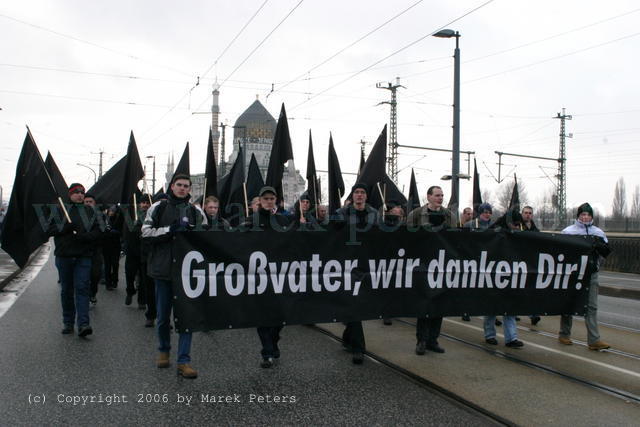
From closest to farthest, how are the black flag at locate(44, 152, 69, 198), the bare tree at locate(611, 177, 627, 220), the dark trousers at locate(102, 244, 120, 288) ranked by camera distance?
the black flag at locate(44, 152, 69, 198)
the dark trousers at locate(102, 244, 120, 288)
the bare tree at locate(611, 177, 627, 220)

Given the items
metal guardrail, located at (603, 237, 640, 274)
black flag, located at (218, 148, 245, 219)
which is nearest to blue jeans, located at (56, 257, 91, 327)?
black flag, located at (218, 148, 245, 219)

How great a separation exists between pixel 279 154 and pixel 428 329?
10.6ft

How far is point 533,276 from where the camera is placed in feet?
21.3

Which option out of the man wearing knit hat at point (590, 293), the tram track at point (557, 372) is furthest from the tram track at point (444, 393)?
the man wearing knit hat at point (590, 293)

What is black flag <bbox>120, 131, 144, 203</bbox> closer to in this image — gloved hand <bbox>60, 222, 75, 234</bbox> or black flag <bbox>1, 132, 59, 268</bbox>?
black flag <bbox>1, 132, 59, 268</bbox>

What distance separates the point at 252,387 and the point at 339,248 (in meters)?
1.67

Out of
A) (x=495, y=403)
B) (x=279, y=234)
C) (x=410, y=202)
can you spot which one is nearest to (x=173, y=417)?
Answer: (x=279, y=234)

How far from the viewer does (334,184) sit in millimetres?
9070

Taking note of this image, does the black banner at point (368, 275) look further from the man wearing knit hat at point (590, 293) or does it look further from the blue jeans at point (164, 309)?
the blue jeans at point (164, 309)

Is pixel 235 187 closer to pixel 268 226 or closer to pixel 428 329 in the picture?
pixel 268 226

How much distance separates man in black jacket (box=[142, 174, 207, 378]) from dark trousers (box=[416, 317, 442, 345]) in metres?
2.57

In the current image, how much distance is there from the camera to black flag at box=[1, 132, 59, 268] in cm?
702

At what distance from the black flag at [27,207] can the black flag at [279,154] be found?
2.81 meters

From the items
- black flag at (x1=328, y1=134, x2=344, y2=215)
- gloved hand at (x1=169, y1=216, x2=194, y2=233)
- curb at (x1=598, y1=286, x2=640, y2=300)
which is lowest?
curb at (x1=598, y1=286, x2=640, y2=300)
